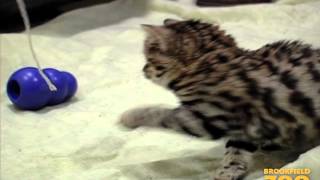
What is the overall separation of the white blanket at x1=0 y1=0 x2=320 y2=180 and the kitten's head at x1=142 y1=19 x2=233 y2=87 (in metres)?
0.17

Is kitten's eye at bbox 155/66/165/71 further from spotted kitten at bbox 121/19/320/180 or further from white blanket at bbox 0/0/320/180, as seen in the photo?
white blanket at bbox 0/0/320/180

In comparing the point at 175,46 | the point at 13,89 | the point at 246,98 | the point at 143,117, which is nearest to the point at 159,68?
the point at 175,46

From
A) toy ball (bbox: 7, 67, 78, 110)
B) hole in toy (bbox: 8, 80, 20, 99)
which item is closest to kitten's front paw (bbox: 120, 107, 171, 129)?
toy ball (bbox: 7, 67, 78, 110)

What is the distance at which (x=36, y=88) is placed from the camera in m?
1.57

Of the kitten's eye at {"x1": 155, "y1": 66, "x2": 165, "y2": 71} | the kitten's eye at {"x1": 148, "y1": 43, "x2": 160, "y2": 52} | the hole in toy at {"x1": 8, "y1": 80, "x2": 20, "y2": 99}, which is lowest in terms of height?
the hole in toy at {"x1": 8, "y1": 80, "x2": 20, "y2": 99}

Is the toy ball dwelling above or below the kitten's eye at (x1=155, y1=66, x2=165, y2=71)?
below

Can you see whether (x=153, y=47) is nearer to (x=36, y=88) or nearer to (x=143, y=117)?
(x=143, y=117)

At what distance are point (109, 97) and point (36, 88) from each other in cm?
24

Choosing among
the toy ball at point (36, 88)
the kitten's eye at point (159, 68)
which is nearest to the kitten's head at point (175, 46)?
the kitten's eye at point (159, 68)

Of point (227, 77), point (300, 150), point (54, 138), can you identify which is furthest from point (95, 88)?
point (300, 150)

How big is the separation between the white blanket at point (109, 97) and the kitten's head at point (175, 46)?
0.17 m

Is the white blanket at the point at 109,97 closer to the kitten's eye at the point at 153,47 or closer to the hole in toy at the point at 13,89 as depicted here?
the hole in toy at the point at 13,89

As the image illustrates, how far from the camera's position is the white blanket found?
1231 mm

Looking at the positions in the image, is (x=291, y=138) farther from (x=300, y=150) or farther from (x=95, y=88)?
(x=95, y=88)
